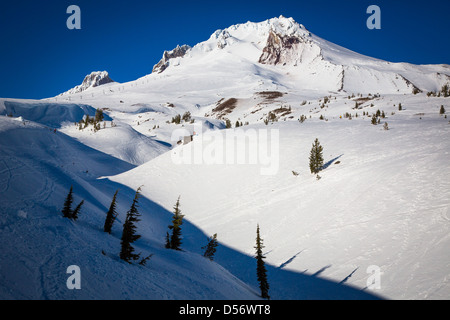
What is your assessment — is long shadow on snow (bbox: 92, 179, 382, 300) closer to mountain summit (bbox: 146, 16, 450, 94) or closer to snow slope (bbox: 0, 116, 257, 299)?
snow slope (bbox: 0, 116, 257, 299)

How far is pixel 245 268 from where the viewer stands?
10.3 metres

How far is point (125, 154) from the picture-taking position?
2827cm

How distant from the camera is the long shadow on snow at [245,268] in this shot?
7526mm

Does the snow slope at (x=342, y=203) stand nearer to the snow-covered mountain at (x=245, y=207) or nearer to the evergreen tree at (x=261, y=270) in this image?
the snow-covered mountain at (x=245, y=207)

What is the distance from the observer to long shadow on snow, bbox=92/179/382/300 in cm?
753

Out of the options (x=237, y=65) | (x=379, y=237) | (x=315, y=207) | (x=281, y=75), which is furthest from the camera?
(x=237, y=65)

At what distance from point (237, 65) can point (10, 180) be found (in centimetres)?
11639

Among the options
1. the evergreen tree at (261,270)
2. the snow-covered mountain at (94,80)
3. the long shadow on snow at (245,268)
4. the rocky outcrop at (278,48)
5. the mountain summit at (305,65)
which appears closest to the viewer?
the evergreen tree at (261,270)
